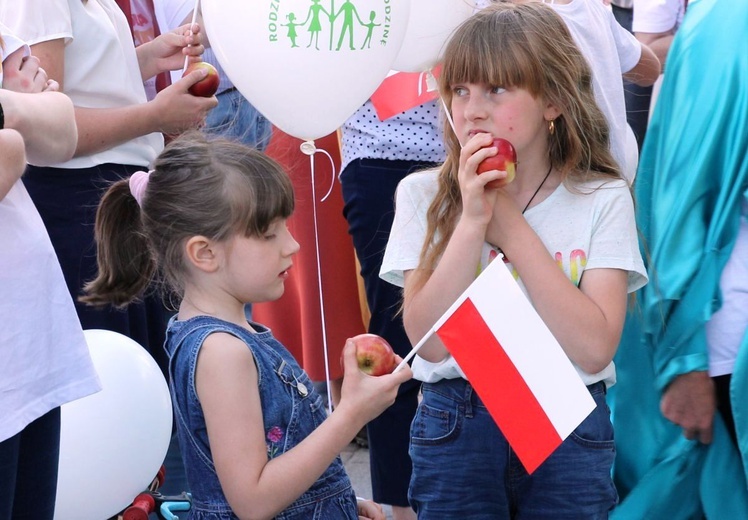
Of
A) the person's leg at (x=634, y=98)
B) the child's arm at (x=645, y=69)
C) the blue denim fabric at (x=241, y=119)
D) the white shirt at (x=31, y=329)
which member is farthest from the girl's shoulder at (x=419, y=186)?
the person's leg at (x=634, y=98)

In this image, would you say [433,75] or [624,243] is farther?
[433,75]

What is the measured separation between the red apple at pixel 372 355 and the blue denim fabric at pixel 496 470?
32cm

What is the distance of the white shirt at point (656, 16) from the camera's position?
4.73 meters

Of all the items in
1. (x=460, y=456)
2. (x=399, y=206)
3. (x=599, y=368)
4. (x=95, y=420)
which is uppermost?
(x=399, y=206)

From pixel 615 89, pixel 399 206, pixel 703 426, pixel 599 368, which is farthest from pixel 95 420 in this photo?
pixel 615 89

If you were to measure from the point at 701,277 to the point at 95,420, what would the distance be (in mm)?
1437

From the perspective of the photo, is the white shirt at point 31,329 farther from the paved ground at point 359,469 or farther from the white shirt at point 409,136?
the paved ground at point 359,469

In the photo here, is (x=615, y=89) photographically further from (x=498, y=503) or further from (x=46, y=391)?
(x=46, y=391)

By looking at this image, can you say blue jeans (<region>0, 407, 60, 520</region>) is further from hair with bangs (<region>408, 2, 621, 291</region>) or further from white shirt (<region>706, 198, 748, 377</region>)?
white shirt (<region>706, 198, 748, 377</region>)

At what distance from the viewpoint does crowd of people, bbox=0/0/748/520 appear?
71.8 inches

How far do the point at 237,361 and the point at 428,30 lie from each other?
1.27 metres

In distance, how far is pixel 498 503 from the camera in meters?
2.09

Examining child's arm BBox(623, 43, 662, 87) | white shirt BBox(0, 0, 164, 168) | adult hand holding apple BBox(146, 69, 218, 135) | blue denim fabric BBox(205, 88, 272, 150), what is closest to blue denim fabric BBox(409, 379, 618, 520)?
adult hand holding apple BBox(146, 69, 218, 135)

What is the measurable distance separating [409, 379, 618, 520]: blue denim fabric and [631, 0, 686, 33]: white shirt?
3.04m
